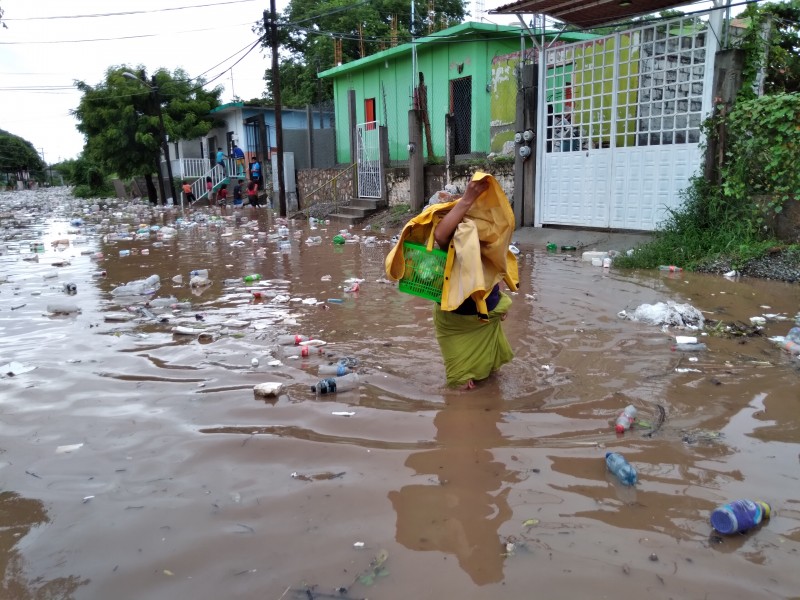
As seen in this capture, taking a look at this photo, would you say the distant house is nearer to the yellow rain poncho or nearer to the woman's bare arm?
the yellow rain poncho

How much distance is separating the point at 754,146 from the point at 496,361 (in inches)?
226

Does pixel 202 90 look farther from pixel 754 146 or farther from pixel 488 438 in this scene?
pixel 488 438

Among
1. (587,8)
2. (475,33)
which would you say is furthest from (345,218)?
(587,8)

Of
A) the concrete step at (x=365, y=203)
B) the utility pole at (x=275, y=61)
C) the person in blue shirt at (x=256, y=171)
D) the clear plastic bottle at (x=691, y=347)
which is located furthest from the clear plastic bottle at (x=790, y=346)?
the person in blue shirt at (x=256, y=171)

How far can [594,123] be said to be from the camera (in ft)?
32.8

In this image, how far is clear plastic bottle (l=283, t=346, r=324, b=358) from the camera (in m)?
4.47

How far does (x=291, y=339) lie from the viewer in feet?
16.1

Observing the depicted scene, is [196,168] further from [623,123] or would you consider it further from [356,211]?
[623,123]

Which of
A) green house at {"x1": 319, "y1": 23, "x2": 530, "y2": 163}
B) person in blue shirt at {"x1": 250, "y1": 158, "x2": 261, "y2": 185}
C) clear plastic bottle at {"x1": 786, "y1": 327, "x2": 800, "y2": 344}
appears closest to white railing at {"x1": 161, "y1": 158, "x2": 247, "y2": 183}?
person in blue shirt at {"x1": 250, "y1": 158, "x2": 261, "y2": 185}

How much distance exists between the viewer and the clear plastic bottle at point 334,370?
4008 millimetres

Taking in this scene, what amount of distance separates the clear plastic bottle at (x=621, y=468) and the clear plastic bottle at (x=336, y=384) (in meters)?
1.68

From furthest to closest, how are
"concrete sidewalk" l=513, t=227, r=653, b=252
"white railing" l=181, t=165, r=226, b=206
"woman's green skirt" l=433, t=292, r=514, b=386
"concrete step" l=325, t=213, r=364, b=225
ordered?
"white railing" l=181, t=165, r=226, b=206
"concrete step" l=325, t=213, r=364, b=225
"concrete sidewalk" l=513, t=227, r=653, b=252
"woman's green skirt" l=433, t=292, r=514, b=386

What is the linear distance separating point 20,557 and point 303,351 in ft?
8.07

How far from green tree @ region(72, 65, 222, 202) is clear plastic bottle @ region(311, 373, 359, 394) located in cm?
2590
